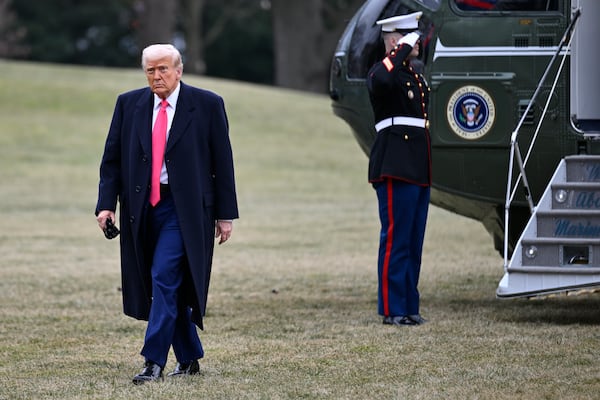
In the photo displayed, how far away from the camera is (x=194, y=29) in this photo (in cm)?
4784

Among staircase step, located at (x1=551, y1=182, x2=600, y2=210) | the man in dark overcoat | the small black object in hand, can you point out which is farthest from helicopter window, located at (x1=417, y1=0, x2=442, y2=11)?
the small black object in hand

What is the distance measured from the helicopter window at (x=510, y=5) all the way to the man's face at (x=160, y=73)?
309 cm

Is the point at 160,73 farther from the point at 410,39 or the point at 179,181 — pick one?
the point at 410,39

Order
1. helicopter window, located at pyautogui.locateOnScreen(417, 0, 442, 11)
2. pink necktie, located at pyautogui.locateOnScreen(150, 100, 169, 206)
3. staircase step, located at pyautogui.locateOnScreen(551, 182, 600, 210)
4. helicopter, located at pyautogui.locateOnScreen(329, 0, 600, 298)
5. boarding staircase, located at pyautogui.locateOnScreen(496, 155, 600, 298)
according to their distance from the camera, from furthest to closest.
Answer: helicopter window, located at pyautogui.locateOnScreen(417, 0, 442, 11)
helicopter, located at pyautogui.locateOnScreen(329, 0, 600, 298)
staircase step, located at pyautogui.locateOnScreen(551, 182, 600, 210)
boarding staircase, located at pyautogui.locateOnScreen(496, 155, 600, 298)
pink necktie, located at pyautogui.locateOnScreen(150, 100, 169, 206)

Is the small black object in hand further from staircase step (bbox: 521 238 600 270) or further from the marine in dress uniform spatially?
staircase step (bbox: 521 238 600 270)

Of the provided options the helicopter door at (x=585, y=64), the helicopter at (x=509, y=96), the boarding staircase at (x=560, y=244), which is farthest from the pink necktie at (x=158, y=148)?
the helicopter door at (x=585, y=64)

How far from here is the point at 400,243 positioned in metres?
8.60

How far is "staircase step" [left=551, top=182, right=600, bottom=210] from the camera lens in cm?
828

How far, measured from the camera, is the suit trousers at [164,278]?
6523 millimetres

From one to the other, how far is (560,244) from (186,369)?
99.7 inches

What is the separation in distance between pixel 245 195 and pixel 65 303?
11683mm

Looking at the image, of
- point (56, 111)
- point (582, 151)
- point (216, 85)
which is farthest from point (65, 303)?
point (216, 85)

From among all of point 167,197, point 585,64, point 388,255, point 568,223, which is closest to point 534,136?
point 585,64

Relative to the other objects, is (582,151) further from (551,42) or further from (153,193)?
(153,193)
